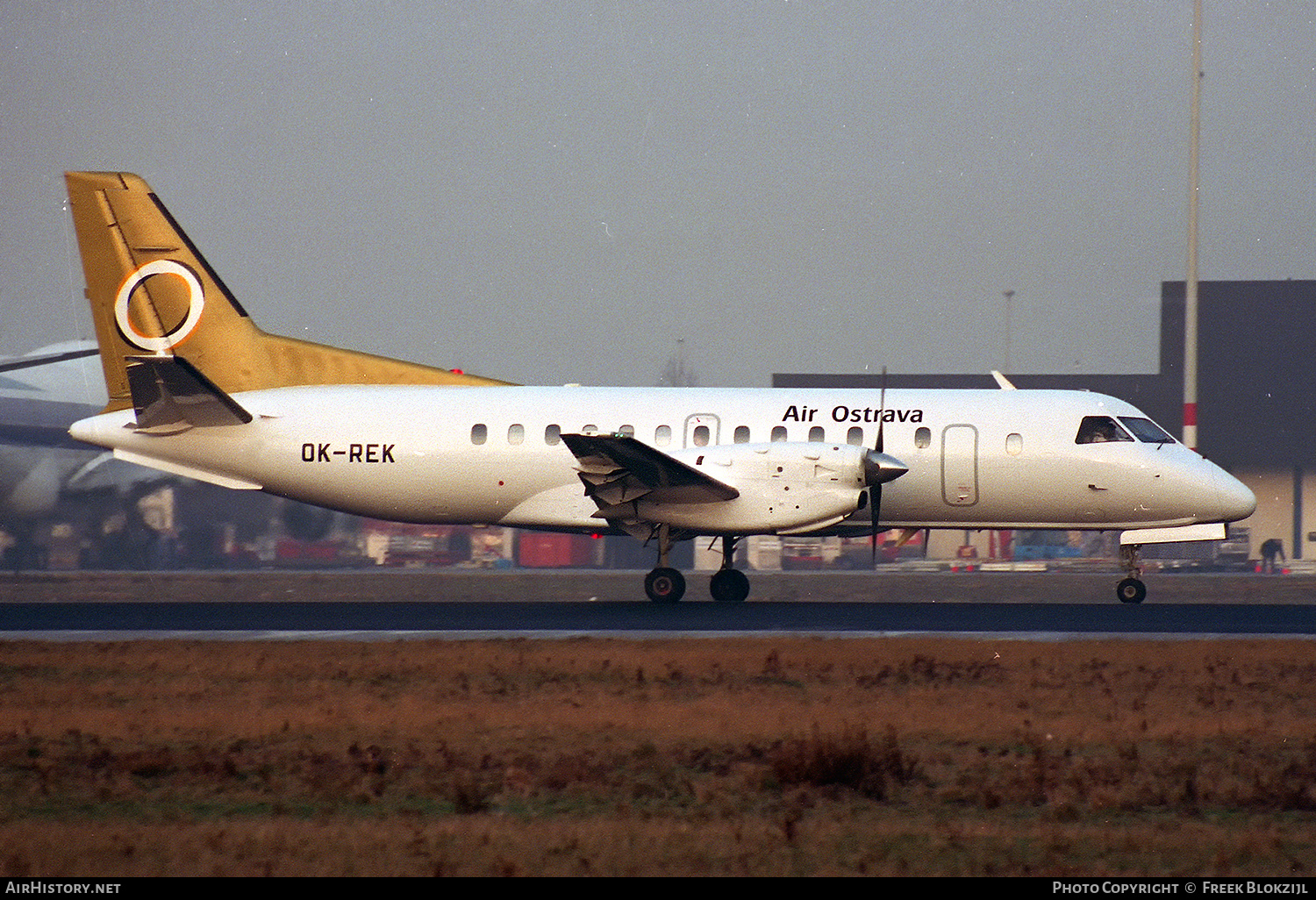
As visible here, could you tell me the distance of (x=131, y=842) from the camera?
7484mm

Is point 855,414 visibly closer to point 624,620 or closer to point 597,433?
point 597,433

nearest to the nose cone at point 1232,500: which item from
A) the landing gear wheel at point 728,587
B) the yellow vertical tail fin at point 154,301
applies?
the landing gear wheel at point 728,587

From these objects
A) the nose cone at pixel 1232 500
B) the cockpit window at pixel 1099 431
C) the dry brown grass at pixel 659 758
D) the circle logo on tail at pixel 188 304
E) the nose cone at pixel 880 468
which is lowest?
the dry brown grass at pixel 659 758

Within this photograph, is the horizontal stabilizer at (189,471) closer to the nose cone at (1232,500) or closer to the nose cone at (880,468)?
the nose cone at (880,468)

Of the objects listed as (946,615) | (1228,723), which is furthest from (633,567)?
(1228,723)

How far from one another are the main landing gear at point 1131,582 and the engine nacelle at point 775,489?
5.15 m

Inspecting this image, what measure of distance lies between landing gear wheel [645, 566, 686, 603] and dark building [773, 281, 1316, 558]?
924 inches

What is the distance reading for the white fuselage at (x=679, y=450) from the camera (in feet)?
73.8

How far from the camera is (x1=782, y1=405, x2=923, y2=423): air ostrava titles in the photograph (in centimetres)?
2258

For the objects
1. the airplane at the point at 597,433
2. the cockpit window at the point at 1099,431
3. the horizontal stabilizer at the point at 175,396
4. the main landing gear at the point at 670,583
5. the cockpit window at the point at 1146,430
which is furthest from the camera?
the cockpit window at the point at 1146,430

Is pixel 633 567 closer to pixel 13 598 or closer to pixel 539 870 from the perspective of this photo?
pixel 13 598

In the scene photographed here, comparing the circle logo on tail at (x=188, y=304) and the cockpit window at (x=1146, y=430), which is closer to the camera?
the cockpit window at (x=1146, y=430)

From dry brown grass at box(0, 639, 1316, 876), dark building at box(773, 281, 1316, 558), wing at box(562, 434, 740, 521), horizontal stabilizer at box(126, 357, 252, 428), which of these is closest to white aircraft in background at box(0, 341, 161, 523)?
horizontal stabilizer at box(126, 357, 252, 428)
